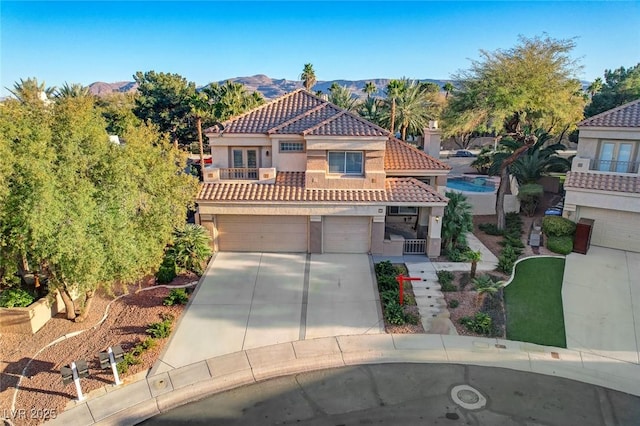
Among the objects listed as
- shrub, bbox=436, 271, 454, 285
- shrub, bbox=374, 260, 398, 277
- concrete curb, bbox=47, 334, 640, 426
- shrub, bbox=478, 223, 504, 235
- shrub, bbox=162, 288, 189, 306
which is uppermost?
shrub, bbox=478, 223, 504, 235

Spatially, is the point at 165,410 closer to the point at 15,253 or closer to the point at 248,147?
the point at 15,253

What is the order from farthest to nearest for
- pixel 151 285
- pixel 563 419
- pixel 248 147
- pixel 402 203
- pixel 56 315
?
pixel 248 147, pixel 402 203, pixel 151 285, pixel 56 315, pixel 563 419

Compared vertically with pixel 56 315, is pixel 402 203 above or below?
above

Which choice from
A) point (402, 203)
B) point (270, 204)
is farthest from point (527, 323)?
point (270, 204)

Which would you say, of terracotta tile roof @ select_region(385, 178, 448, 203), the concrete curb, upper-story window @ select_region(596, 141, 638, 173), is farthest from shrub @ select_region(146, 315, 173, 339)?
upper-story window @ select_region(596, 141, 638, 173)

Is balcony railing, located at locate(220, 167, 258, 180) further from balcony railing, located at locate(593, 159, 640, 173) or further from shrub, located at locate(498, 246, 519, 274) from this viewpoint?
balcony railing, located at locate(593, 159, 640, 173)

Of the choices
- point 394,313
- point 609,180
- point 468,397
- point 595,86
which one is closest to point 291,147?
point 394,313
